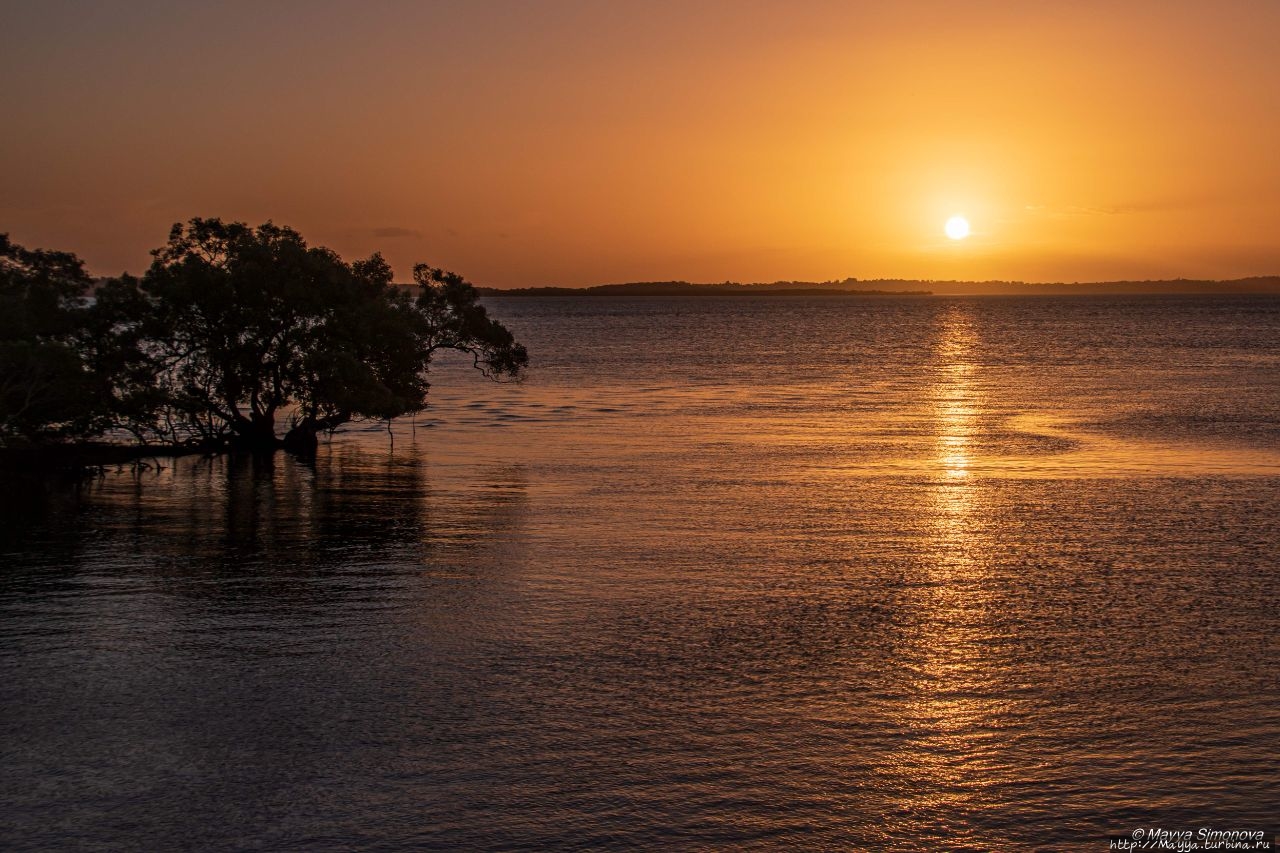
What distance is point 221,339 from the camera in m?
39.8

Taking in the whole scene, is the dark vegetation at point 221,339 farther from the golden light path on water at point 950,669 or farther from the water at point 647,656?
the golden light path on water at point 950,669

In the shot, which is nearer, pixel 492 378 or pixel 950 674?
pixel 950 674

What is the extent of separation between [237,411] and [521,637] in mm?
28044

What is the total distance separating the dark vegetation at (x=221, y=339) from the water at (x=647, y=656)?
4.48 m

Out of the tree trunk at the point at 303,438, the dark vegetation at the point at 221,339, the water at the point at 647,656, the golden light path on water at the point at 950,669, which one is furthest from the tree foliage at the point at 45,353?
the golden light path on water at the point at 950,669

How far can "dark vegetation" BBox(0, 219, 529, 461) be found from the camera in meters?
37.5

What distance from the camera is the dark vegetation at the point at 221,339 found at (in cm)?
3747

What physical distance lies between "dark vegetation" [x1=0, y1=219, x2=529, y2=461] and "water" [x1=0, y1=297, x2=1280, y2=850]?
14.7 feet

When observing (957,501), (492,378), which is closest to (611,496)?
(957,501)

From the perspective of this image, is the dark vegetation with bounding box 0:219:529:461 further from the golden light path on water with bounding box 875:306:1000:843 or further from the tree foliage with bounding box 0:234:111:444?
the golden light path on water with bounding box 875:306:1000:843

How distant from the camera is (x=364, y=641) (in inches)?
645

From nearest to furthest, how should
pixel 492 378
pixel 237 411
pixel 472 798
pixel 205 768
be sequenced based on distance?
pixel 472 798
pixel 205 768
pixel 237 411
pixel 492 378

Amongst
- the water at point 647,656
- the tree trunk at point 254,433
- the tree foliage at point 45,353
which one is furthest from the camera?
the tree trunk at point 254,433

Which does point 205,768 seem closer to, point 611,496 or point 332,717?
point 332,717
